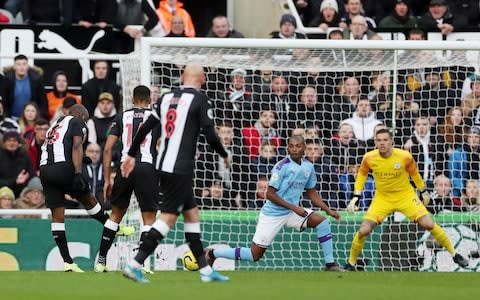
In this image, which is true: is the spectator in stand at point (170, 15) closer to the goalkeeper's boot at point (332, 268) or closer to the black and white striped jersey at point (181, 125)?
the goalkeeper's boot at point (332, 268)

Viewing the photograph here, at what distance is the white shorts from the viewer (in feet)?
55.7

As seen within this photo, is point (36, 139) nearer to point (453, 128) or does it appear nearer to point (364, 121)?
point (364, 121)

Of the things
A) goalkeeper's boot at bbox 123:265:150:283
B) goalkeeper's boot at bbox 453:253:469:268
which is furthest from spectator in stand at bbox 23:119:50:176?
goalkeeper's boot at bbox 123:265:150:283

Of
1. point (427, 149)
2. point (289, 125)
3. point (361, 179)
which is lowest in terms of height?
point (361, 179)

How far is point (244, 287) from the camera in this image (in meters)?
13.0

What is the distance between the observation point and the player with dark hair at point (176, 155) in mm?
12844

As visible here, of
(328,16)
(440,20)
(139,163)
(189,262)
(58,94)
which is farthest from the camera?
(440,20)

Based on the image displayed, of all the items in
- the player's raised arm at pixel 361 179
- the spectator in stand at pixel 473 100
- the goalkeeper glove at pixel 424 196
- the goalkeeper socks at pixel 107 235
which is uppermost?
the spectator in stand at pixel 473 100

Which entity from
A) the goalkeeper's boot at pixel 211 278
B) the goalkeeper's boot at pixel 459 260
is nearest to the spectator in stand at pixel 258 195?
the goalkeeper's boot at pixel 459 260

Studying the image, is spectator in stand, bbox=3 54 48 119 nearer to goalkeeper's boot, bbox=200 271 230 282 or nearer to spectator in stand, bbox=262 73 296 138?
spectator in stand, bbox=262 73 296 138

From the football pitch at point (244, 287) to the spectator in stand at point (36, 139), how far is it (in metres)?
4.23

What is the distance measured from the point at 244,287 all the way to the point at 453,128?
7.27m

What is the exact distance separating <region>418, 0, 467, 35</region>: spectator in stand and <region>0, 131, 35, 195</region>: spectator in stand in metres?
7.31

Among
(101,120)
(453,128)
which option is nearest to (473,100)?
(453,128)
